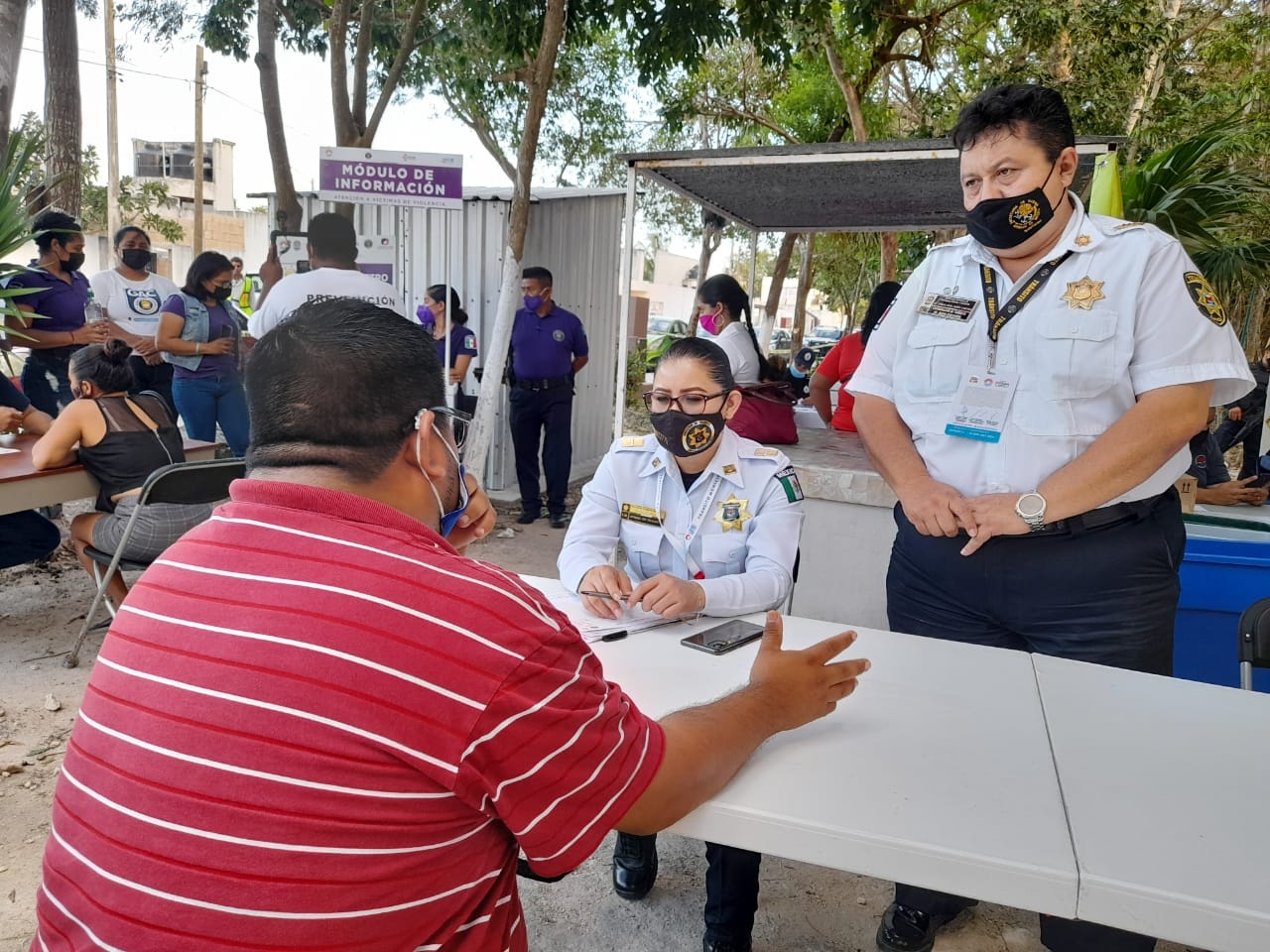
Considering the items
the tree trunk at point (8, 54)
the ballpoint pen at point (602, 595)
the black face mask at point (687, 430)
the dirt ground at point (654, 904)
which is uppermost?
the tree trunk at point (8, 54)

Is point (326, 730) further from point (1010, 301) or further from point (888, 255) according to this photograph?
point (888, 255)

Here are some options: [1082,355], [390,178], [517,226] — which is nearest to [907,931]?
[1082,355]

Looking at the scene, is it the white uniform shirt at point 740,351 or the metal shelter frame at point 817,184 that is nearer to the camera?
the metal shelter frame at point 817,184

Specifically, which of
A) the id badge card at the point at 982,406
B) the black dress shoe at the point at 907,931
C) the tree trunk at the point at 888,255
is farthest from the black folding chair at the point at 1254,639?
the tree trunk at the point at 888,255

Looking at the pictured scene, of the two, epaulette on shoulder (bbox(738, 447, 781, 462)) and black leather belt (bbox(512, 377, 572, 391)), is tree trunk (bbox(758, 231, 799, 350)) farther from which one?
epaulette on shoulder (bbox(738, 447, 781, 462))

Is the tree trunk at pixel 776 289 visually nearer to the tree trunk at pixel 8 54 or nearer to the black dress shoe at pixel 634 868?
the tree trunk at pixel 8 54

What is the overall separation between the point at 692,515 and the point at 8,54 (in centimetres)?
592

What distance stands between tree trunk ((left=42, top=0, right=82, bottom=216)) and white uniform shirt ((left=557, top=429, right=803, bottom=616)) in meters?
7.02

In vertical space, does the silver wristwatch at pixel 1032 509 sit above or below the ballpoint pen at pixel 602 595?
above

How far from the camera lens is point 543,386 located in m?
6.51

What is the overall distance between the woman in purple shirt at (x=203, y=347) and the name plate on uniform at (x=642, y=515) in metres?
4.20

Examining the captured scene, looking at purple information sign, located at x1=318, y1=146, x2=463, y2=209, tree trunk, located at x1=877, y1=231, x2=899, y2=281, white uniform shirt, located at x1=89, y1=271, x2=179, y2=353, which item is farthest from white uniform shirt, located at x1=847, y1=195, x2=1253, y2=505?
tree trunk, located at x1=877, y1=231, x2=899, y2=281

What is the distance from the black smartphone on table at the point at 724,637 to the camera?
1.78 metres

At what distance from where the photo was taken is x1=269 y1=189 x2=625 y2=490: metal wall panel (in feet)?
23.2
